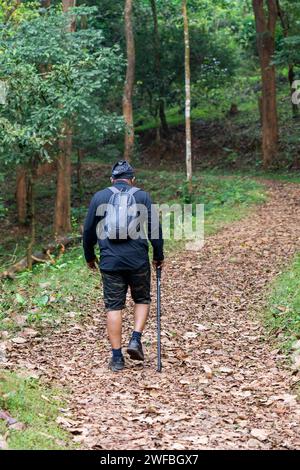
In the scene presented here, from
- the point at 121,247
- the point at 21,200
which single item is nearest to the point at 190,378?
the point at 121,247

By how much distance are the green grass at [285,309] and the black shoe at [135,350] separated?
1764 mm

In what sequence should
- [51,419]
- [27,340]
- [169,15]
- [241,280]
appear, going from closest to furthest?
[51,419] → [27,340] → [241,280] → [169,15]

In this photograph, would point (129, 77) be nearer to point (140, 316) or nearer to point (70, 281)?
point (70, 281)

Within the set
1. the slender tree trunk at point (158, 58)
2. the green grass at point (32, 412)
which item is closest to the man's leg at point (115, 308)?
the green grass at point (32, 412)

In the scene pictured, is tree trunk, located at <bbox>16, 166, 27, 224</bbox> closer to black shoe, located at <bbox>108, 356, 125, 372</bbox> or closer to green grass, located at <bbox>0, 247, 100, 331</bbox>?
green grass, located at <bbox>0, 247, 100, 331</bbox>

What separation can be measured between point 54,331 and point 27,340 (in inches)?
23.7

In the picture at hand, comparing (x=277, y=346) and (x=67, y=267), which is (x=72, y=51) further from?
(x=277, y=346)

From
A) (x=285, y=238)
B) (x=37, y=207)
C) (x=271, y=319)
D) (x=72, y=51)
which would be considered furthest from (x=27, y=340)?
(x=37, y=207)

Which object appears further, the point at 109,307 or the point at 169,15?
the point at 169,15

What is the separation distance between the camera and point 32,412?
18.6 feet

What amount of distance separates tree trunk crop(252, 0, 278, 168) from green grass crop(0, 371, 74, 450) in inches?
769

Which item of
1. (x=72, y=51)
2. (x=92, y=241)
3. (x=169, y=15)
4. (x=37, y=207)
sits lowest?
(x=37, y=207)

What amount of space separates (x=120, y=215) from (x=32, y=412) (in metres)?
2.24

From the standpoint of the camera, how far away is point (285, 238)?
1453 cm
